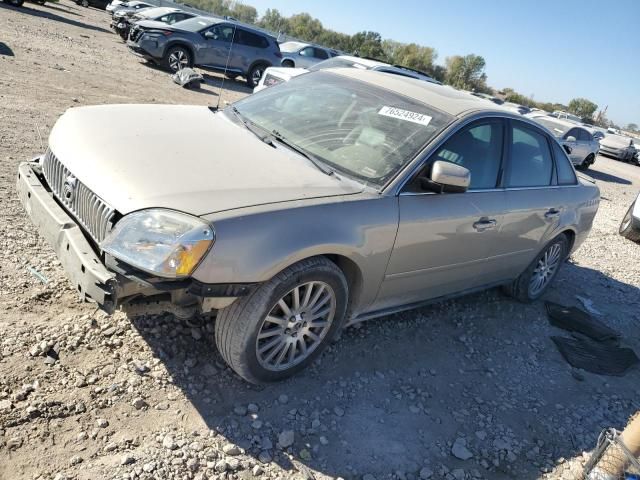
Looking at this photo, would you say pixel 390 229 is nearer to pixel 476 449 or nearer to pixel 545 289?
pixel 476 449

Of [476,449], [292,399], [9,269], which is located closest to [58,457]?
[292,399]

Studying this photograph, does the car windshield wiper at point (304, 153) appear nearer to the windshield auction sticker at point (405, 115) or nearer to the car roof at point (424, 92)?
the windshield auction sticker at point (405, 115)

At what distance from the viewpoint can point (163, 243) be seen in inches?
94.3

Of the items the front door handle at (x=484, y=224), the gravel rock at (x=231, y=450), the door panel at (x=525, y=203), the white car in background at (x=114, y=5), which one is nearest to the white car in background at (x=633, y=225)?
the door panel at (x=525, y=203)

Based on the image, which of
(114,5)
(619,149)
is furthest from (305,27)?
(619,149)

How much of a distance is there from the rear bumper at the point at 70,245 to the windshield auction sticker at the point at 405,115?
2109mm

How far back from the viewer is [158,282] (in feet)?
7.84

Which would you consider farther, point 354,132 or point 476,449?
point 354,132

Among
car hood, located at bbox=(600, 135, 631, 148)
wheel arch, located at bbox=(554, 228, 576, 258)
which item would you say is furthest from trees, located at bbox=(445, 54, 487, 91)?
wheel arch, located at bbox=(554, 228, 576, 258)

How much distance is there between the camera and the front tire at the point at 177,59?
1513cm

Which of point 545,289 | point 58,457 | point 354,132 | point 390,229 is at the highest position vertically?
point 354,132

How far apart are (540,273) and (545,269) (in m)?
0.10

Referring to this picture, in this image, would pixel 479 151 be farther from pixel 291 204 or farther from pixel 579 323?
pixel 579 323

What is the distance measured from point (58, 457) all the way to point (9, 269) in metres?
1.69
